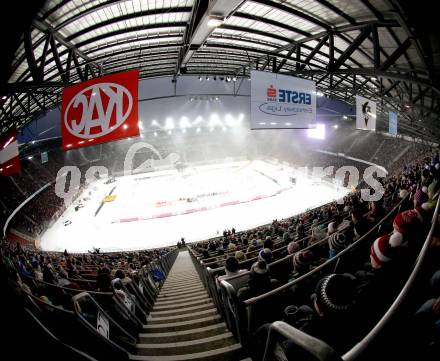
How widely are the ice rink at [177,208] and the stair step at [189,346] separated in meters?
16.5

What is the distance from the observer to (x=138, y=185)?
38.3m

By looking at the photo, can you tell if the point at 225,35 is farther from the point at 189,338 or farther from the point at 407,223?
the point at 189,338

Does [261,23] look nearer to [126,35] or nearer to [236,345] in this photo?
[126,35]

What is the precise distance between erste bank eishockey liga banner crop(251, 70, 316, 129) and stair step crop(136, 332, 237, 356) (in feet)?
22.4

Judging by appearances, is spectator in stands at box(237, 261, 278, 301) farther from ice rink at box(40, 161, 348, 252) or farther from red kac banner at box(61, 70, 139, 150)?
ice rink at box(40, 161, 348, 252)

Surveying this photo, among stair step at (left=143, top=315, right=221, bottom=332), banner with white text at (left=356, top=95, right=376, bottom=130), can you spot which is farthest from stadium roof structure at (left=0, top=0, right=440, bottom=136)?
stair step at (left=143, top=315, right=221, bottom=332)

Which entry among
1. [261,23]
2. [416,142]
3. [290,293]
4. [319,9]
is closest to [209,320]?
[290,293]

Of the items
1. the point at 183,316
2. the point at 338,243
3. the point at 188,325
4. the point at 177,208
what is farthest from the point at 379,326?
the point at 177,208

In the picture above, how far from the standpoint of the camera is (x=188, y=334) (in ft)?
10.3

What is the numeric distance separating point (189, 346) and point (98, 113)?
5.73m

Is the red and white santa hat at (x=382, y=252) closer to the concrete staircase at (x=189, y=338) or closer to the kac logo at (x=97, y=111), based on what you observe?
the concrete staircase at (x=189, y=338)

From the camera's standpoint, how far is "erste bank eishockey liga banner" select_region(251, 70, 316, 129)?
8.09 metres

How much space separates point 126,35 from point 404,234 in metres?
11.5

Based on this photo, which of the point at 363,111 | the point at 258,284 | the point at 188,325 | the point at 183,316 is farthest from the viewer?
the point at 363,111
